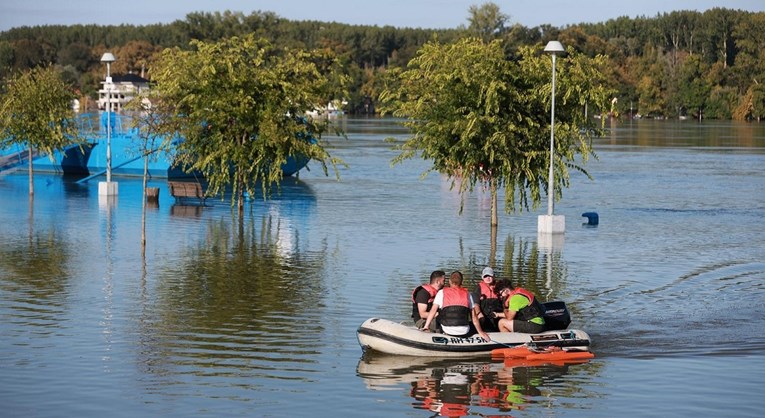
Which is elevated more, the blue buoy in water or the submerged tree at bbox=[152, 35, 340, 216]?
the submerged tree at bbox=[152, 35, 340, 216]

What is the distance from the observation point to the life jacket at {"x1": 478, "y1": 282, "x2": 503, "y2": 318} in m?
22.4

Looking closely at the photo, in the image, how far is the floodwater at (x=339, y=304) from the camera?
18.3 metres

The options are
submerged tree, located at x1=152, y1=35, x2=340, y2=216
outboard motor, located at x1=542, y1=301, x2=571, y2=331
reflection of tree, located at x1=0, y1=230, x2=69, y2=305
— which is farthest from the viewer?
submerged tree, located at x1=152, y1=35, x2=340, y2=216

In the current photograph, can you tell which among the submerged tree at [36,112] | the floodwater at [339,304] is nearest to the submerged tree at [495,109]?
the floodwater at [339,304]

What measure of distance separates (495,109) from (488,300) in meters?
15.6

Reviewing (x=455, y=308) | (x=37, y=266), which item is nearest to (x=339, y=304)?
(x=455, y=308)

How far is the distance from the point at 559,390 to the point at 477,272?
11680mm

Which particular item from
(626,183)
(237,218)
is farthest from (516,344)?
(626,183)

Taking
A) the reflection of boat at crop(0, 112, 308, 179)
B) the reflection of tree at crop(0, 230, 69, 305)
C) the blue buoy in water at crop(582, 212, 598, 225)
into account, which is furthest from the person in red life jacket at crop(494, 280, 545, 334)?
the reflection of boat at crop(0, 112, 308, 179)

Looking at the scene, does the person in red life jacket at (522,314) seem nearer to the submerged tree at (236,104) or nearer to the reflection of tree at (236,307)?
the reflection of tree at (236,307)

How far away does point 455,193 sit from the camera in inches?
2261

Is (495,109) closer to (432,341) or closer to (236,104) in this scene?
(236,104)

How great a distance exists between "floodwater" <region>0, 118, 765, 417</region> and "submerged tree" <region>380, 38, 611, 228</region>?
2482 mm

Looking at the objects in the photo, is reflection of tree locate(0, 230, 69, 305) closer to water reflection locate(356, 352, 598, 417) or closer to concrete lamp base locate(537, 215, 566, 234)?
water reflection locate(356, 352, 598, 417)
